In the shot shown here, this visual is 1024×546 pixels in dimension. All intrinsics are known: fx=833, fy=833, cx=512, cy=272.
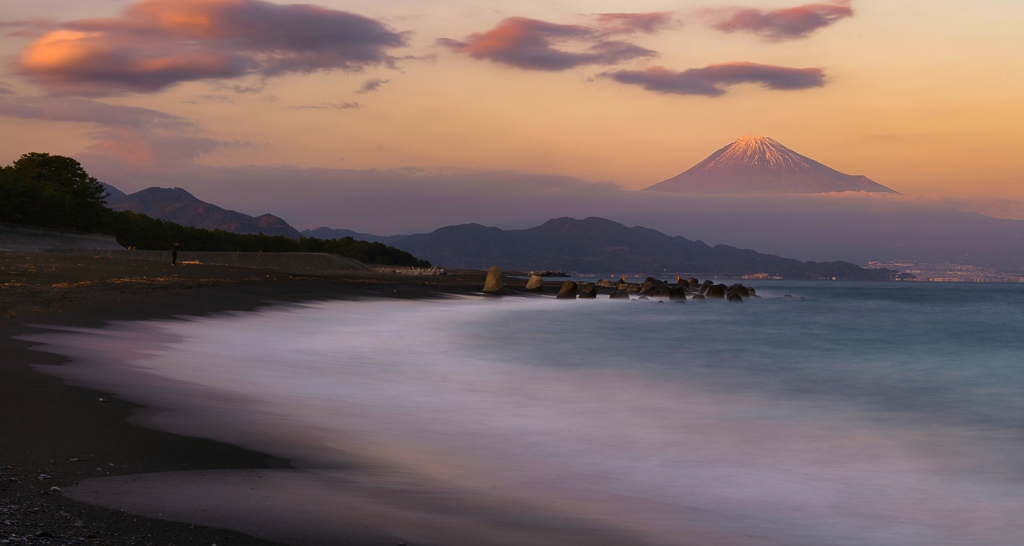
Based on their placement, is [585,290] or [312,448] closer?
Result: [312,448]

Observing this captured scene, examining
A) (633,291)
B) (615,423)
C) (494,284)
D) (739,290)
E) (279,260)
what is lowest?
A: (615,423)

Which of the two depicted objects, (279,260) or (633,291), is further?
(279,260)

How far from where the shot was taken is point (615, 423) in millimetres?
13703

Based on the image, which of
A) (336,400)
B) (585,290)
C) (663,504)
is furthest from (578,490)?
(585,290)

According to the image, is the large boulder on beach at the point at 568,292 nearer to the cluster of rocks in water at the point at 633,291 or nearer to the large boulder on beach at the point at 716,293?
the cluster of rocks in water at the point at 633,291

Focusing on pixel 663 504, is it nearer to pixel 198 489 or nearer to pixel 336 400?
pixel 198 489

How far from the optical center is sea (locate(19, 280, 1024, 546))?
27.4 ft

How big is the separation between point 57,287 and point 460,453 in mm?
24009

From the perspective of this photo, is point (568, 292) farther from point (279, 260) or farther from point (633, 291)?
point (279, 260)

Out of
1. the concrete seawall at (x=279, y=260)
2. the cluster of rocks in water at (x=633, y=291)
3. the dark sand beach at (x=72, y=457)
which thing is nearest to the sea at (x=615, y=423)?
the dark sand beach at (x=72, y=457)

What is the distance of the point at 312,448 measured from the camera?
9.52 meters

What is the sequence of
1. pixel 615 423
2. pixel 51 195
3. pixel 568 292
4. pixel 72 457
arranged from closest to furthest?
pixel 72 457
pixel 615 423
pixel 568 292
pixel 51 195

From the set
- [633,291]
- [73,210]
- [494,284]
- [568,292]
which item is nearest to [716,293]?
[633,291]

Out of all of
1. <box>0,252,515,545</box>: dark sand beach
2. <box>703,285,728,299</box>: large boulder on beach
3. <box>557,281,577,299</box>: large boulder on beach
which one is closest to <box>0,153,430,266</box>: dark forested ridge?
<box>557,281,577,299</box>: large boulder on beach
